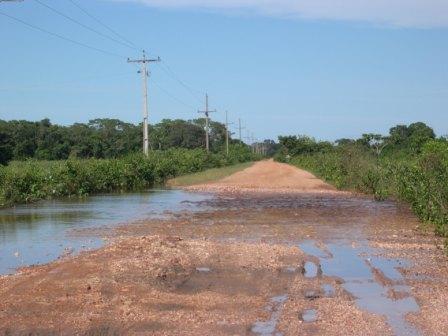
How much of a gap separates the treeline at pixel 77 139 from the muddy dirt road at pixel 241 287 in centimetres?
3159

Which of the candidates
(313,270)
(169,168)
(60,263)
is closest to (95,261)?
(60,263)

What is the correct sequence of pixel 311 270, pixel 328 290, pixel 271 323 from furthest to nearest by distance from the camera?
pixel 311 270, pixel 328 290, pixel 271 323

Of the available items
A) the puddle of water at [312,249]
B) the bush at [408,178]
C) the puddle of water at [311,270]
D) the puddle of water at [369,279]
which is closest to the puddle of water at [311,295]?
the puddle of water at [369,279]

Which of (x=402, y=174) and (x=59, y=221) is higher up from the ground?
(x=402, y=174)

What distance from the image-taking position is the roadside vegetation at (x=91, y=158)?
3105cm

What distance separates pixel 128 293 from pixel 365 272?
13.8 feet

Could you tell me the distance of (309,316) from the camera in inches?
299

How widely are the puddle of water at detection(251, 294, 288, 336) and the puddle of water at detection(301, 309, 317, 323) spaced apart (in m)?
0.30

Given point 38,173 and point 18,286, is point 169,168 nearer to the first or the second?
point 38,173

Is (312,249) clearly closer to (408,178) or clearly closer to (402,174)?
(408,178)

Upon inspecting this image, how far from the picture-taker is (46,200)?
3031 centimetres

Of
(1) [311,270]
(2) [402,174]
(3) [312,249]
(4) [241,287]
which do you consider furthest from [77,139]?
(4) [241,287]

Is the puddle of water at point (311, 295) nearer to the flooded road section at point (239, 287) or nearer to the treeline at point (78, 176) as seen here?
the flooded road section at point (239, 287)

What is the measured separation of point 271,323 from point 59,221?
13968 millimetres
